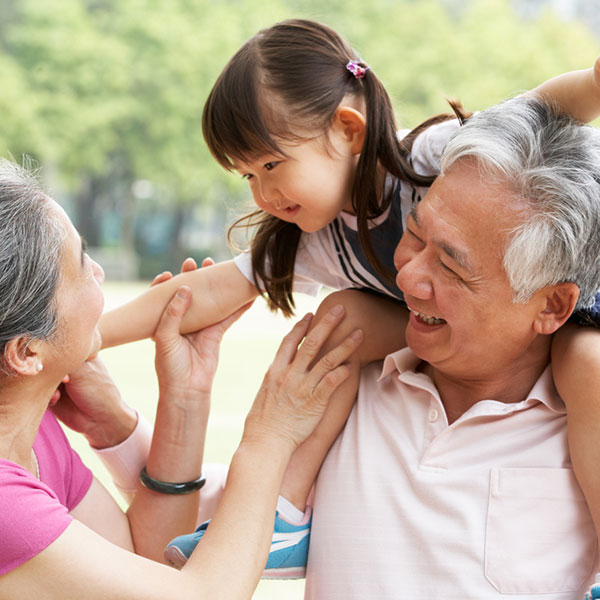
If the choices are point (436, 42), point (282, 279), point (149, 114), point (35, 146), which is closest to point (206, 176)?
point (149, 114)

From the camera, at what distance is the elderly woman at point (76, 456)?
137 centimetres

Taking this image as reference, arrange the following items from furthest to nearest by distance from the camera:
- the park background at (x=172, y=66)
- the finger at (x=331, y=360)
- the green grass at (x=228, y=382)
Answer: the park background at (x=172, y=66)
the green grass at (x=228, y=382)
the finger at (x=331, y=360)

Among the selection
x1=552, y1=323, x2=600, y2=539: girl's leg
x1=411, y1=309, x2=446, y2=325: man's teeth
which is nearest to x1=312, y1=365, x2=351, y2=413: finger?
x1=411, y1=309, x2=446, y2=325: man's teeth

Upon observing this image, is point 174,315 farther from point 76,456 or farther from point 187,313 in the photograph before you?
point 76,456

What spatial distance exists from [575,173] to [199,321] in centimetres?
101

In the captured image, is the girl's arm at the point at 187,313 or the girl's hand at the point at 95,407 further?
the girl's arm at the point at 187,313

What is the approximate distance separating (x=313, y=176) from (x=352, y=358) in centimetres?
49

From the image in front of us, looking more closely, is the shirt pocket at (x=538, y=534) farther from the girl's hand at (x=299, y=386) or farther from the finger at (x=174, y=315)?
the finger at (x=174, y=315)

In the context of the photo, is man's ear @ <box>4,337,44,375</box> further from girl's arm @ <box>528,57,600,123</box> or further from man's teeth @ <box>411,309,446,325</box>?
girl's arm @ <box>528,57,600,123</box>

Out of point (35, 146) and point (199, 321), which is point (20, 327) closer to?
point (199, 321)

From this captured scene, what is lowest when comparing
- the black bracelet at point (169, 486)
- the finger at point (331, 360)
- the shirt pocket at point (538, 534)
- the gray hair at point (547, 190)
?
the black bracelet at point (169, 486)

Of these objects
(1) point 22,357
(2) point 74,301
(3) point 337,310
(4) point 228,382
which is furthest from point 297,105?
(4) point 228,382

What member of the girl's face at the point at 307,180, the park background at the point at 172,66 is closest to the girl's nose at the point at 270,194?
the girl's face at the point at 307,180

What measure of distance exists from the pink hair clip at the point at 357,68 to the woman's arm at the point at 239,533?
659 mm
